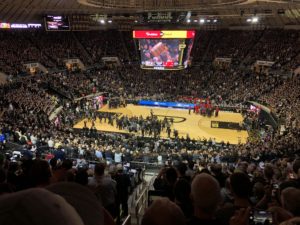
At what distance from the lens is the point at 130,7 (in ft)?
118

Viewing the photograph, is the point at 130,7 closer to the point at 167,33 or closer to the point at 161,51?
the point at 167,33

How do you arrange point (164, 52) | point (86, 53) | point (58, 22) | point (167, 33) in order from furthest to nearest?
point (86, 53)
point (164, 52)
point (58, 22)
point (167, 33)

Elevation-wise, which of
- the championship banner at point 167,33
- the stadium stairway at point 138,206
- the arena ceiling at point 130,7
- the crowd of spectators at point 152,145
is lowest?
the stadium stairway at point 138,206

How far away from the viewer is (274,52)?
44375mm

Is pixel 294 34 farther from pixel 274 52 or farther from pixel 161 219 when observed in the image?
pixel 161 219

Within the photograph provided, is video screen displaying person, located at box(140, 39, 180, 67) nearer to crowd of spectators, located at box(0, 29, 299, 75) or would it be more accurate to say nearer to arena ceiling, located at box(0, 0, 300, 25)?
arena ceiling, located at box(0, 0, 300, 25)

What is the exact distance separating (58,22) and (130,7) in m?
8.52

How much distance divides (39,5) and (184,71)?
2168 cm

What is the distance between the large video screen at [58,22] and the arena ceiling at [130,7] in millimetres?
1426

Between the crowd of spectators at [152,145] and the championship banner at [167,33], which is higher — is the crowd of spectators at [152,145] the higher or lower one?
the lower one

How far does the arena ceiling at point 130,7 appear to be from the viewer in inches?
1266

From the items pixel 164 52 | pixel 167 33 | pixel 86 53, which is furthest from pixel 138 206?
pixel 86 53

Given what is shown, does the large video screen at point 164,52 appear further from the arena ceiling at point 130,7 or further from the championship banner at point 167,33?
the arena ceiling at point 130,7

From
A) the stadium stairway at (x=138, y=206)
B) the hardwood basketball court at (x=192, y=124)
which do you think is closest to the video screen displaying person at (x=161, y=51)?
the hardwood basketball court at (x=192, y=124)
